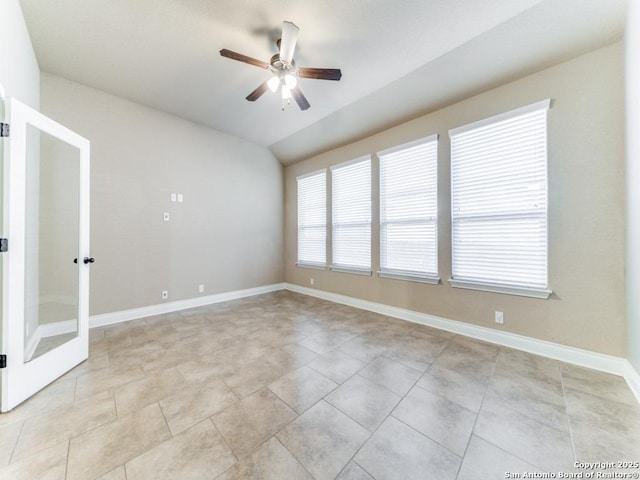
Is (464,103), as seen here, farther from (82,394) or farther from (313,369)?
(82,394)

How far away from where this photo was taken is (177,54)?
262 centimetres

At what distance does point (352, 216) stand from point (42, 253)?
3966 mm

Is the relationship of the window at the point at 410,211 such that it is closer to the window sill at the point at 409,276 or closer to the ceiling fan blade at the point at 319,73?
the window sill at the point at 409,276

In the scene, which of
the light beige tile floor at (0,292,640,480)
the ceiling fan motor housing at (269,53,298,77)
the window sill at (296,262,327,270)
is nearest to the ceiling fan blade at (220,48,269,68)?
the ceiling fan motor housing at (269,53,298,77)

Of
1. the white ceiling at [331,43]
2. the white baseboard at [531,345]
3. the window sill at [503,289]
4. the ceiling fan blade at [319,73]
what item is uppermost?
the white ceiling at [331,43]

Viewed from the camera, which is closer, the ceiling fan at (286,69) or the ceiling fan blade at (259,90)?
the ceiling fan at (286,69)

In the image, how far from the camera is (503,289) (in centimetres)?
271

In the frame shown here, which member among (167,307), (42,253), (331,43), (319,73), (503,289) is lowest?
(167,307)

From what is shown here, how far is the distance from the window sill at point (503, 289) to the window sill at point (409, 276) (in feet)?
0.74

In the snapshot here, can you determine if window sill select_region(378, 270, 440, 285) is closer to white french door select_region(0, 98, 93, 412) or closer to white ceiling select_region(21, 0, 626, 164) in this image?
white ceiling select_region(21, 0, 626, 164)

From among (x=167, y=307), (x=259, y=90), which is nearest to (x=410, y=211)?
(x=259, y=90)

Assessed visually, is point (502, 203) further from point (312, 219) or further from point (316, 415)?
point (312, 219)

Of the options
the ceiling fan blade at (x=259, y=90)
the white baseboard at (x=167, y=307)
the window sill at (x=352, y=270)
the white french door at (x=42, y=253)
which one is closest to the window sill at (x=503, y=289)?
the window sill at (x=352, y=270)

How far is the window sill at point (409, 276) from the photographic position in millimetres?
3275
